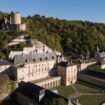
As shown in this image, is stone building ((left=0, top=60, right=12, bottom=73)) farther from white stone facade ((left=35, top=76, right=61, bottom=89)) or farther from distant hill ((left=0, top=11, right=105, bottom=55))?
distant hill ((left=0, top=11, right=105, bottom=55))

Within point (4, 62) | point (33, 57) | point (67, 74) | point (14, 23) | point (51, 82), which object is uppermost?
point (14, 23)

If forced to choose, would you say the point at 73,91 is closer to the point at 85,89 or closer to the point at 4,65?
the point at 85,89

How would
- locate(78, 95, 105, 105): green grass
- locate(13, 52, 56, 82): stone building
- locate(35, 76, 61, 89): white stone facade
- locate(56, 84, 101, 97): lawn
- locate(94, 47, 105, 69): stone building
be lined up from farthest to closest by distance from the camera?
locate(94, 47, 105, 69): stone building → locate(35, 76, 61, 89): white stone facade → locate(13, 52, 56, 82): stone building → locate(56, 84, 101, 97): lawn → locate(78, 95, 105, 105): green grass

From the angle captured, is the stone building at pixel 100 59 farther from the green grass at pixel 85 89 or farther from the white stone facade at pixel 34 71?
the white stone facade at pixel 34 71


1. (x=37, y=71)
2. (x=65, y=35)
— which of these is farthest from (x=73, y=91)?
(x=65, y=35)

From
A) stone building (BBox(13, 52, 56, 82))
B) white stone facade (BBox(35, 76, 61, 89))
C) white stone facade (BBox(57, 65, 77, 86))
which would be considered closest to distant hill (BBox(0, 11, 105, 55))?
stone building (BBox(13, 52, 56, 82))

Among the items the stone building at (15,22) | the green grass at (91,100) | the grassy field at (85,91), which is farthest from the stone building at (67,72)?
the stone building at (15,22)

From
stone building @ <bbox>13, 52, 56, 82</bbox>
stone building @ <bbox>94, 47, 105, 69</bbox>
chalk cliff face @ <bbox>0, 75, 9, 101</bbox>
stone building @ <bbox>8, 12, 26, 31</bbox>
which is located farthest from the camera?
stone building @ <bbox>8, 12, 26, 31</bbox>
